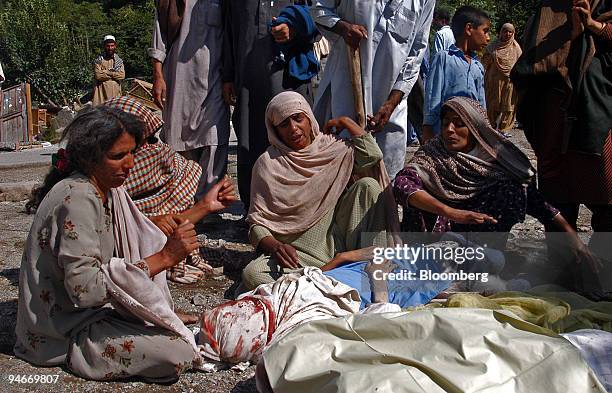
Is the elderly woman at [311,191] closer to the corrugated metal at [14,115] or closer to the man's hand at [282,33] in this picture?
the man's hand at [282,33]

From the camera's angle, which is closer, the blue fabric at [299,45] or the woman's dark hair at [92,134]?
the woman's dark hair at [92,134]

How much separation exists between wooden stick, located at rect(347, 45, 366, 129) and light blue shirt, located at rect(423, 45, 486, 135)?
53 centimetres

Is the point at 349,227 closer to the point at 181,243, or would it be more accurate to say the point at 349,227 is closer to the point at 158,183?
the point at 158,183

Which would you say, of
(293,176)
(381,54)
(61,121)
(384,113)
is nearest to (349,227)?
(293,176)

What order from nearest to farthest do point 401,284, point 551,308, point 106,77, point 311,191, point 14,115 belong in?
point 551,308, point 401,284, point 311,191, point 106,77, point 14,115

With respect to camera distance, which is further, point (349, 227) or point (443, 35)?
point (443, 35)

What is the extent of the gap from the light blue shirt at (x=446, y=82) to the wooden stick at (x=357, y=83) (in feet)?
1.74

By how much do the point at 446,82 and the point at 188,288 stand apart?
214cm

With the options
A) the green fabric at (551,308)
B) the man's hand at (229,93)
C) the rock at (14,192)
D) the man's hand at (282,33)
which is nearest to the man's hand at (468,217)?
the green fabric at (551,308)

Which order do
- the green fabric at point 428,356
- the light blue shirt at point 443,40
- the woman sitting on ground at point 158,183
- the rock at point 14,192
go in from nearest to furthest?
the green fabric at point 428,356 < the woman sitting on ground at point 158,183 < the rock at point 14,192 < the light blue shirt at point 443,40

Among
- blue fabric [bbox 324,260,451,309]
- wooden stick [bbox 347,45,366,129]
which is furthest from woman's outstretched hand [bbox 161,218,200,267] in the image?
wooden stick [bbox 347,45,366,129]

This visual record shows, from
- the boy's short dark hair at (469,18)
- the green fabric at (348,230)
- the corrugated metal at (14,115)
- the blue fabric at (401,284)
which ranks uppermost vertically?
the boy's short dark hair at (469,18)

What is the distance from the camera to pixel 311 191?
4164 millimetres

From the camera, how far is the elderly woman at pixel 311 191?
405cm
